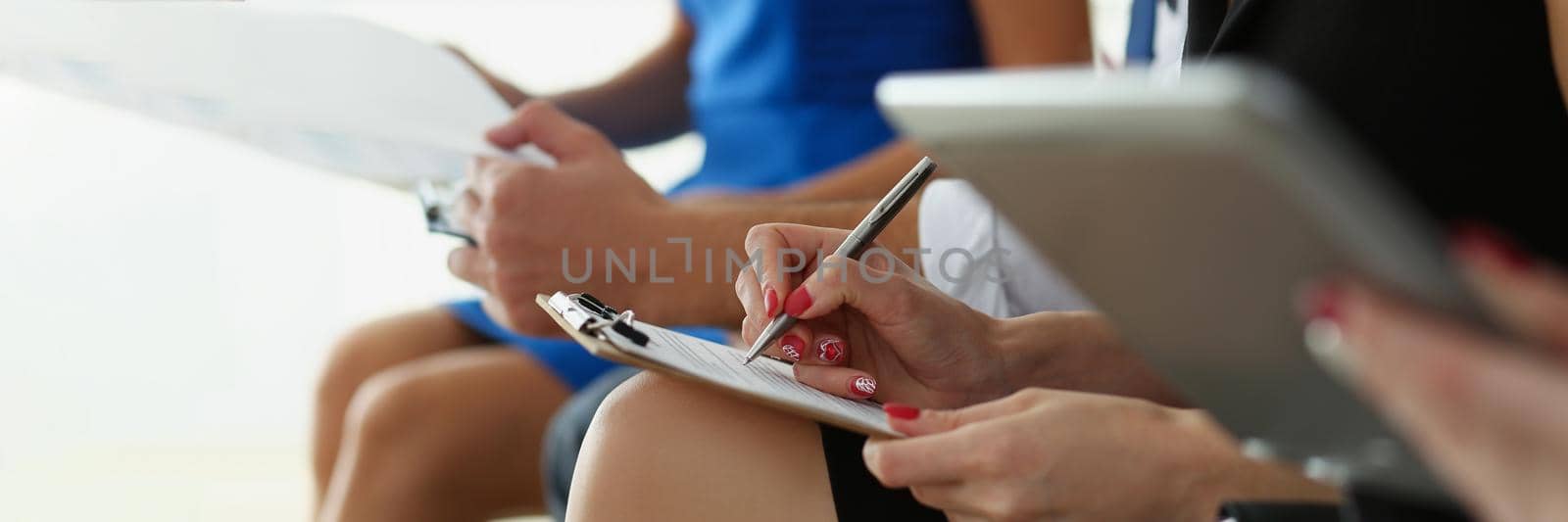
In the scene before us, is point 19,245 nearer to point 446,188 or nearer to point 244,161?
point 244,161

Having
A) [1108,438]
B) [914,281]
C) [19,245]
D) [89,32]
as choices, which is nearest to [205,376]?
[19,245]

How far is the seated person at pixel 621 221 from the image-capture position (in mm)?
883

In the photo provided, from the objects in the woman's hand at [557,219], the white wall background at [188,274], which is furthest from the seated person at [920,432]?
the white wall background at [188,274]

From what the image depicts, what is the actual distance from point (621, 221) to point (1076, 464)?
448 millimetres

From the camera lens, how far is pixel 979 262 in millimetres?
773

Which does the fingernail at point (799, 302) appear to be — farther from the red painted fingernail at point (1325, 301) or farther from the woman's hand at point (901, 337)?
the red painted fingernail at point (1325, 301)

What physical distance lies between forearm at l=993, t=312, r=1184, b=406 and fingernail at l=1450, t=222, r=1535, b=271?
0.39m

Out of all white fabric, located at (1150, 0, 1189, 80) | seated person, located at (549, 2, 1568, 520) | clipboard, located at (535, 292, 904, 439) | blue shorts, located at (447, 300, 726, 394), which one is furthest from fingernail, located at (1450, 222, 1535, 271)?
blue shorts, located at (447, 300, 726, 394)

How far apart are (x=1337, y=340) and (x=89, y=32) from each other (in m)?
0.72

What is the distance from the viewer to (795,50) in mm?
1234

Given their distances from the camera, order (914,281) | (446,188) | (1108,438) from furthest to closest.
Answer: (446,188), (914,281), (1108,438)

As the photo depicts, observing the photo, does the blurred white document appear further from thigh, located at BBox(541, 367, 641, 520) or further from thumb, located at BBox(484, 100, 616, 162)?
thigh, located at BBox(541, 367, 641, 520)

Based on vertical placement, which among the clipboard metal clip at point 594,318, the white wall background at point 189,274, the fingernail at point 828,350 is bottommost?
the white wall background at point 189,274

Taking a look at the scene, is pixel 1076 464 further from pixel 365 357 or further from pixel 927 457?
pixel 365 357
